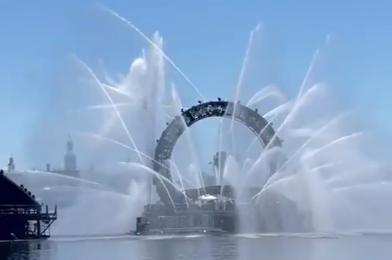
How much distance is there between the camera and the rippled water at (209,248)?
60.8 metres

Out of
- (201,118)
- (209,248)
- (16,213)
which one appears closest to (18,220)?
(16,213)

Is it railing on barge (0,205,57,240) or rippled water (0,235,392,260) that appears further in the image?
railing on barge (0,205,57,240)

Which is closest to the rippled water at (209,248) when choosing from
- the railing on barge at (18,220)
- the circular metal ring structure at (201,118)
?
the railing on barge at (18,220)

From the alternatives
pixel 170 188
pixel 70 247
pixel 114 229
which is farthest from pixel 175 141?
pixel 70 247

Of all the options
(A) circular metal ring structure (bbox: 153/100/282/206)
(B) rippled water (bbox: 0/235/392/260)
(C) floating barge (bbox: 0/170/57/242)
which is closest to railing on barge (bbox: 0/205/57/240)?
(C) floating barge (bbox: 0/170/57/242)

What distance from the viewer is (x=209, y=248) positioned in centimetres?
6975

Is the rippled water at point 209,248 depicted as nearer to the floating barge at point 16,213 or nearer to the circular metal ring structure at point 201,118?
the floating barge at point 16,213

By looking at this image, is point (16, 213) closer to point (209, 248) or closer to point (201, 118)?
point (209, 248)

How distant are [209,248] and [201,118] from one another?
3786 cm

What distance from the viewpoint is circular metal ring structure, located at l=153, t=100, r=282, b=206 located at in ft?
342

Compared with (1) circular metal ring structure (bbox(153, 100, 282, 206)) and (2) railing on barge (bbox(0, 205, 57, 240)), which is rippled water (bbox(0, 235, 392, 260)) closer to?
(2) railing on barge (bbox(0, 205, 57, 240))

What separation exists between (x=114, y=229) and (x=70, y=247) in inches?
1054

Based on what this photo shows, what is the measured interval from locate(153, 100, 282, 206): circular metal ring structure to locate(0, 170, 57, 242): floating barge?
728 inches

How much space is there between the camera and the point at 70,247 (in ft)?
243
